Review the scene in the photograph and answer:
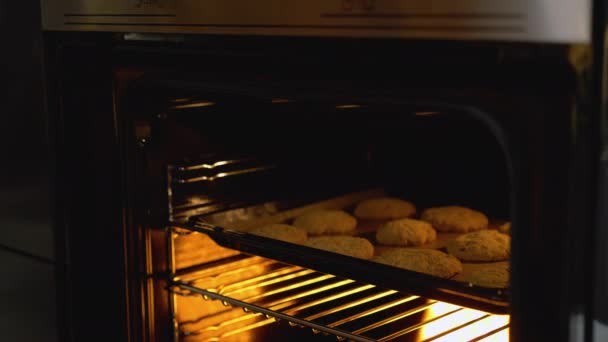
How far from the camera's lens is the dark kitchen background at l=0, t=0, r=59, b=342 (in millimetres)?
1521

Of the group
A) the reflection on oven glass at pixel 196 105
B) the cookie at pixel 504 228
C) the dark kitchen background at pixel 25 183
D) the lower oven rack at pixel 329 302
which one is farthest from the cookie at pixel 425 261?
the dark kitchen background at pixel 25 183

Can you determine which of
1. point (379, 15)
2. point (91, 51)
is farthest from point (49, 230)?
point (379, 15)

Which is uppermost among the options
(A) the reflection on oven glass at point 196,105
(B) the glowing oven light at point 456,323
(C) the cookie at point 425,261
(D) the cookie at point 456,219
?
(A) the reflection on oven glass at point 196,105

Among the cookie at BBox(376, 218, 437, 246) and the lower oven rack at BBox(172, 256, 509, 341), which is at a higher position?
the cookie at BBox(376, 218, 437, 246)

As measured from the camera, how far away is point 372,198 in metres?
1.87

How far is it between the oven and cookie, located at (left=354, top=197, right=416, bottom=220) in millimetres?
15

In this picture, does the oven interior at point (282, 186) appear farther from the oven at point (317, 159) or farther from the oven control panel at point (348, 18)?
the oven control panel at point (348, 18)

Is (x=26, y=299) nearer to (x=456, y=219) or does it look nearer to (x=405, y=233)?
(x=405, y=233)

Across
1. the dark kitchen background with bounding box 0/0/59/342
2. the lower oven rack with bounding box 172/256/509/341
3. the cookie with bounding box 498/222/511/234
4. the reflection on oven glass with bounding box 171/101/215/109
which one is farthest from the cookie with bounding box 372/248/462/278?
the dark kitchen background with bounding box 0/0/59/342

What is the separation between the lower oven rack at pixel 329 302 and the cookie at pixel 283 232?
9 centimetres

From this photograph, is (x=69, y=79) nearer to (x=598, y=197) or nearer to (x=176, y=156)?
(x=176, y=156)

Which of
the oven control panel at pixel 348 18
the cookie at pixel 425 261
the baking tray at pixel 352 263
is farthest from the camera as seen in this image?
the cookie at pixel 425 261

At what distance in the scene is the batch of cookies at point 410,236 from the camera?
1.42m

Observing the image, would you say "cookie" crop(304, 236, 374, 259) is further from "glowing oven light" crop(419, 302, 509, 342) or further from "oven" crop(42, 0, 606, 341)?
"glowing oven light" crop(419, 302, 509, 342)
